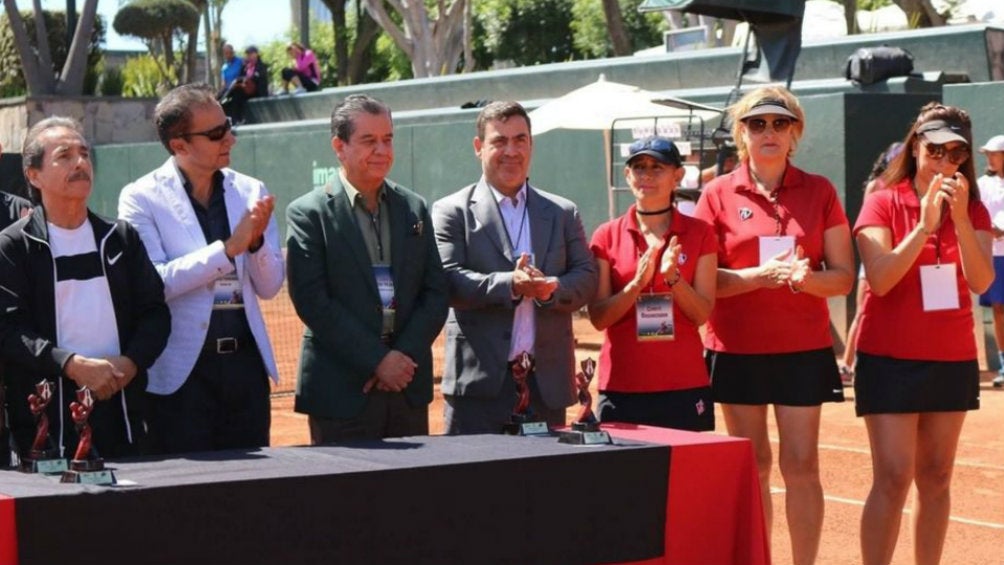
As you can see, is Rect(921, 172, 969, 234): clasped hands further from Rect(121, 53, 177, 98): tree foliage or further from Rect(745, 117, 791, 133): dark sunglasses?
Rect(121, 53, 177, 98): tree foliage

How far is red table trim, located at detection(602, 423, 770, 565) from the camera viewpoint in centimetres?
519

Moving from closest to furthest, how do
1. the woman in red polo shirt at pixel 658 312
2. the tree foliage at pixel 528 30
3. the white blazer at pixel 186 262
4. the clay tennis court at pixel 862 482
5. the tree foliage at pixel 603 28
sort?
the white blazer at pixel 186 262 → the woman in red polo shirt at pixel 658 312 → the clay tennis court at pixel 862 482 → the tree foliage at pixel 603 28 → the tree foliage at pixel 528 30

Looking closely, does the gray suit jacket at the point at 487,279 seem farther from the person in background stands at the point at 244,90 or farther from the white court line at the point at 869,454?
the person in background stands at the point at 244,90

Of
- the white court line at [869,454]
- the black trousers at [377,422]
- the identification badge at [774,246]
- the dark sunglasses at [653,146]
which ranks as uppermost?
the dark sunglasses at [653,146]

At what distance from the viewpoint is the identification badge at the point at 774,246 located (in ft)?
20.5

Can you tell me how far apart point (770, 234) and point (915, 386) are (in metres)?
0.80

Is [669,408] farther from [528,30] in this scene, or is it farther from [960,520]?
[528,30]

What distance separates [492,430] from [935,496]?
1.75 m

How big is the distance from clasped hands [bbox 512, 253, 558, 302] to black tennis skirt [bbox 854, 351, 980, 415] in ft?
4.40

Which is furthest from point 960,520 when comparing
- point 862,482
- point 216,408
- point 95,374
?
point 95,374

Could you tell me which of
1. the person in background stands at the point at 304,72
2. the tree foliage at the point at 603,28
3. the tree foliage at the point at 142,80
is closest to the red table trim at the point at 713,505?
the person in background stands at the point at 304,72

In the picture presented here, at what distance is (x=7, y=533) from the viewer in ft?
13.4

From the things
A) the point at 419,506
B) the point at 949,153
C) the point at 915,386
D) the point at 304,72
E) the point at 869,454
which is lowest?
the point at 869,454

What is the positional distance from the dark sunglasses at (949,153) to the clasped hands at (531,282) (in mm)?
1548
